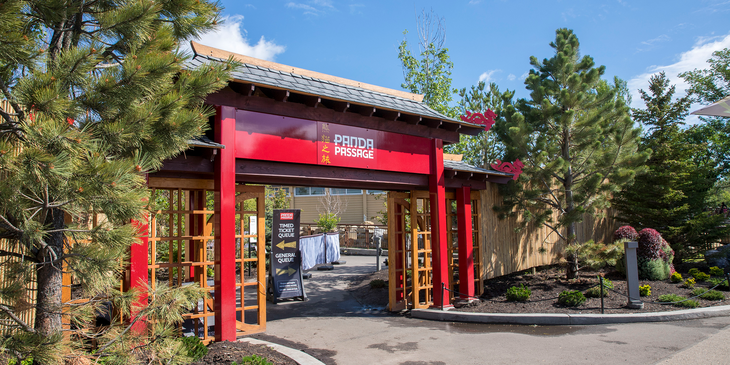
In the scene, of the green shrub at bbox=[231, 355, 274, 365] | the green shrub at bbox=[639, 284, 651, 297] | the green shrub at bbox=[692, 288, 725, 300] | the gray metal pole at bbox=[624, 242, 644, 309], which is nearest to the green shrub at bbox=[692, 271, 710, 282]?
the green shrub at bbox=[692, 288, 725, 300]

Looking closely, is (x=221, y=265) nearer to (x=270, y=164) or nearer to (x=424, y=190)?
(x=270, y=164)

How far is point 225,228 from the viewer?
250 inches

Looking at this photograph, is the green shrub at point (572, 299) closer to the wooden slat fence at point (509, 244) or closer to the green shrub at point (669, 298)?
the green shrub at point (669, 298)

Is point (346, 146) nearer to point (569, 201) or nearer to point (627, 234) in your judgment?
point (569, 201)

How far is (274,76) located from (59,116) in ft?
15.1

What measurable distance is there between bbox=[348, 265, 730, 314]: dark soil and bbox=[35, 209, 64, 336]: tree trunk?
24.6 ft

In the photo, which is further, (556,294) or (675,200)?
(675,200)

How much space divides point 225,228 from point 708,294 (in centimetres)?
1010

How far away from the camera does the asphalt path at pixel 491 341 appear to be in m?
5.93

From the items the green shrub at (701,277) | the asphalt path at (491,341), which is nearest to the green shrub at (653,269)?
the green shrub at (701,277)

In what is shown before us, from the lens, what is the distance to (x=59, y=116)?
9.95 ft

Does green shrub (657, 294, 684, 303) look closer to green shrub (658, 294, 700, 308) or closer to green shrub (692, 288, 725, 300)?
green shrub (658, 294, 700, 308)

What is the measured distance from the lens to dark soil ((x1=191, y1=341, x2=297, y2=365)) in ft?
16.6

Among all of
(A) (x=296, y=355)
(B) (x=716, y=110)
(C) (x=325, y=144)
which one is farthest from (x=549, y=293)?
(A) (x=296, y=355)
